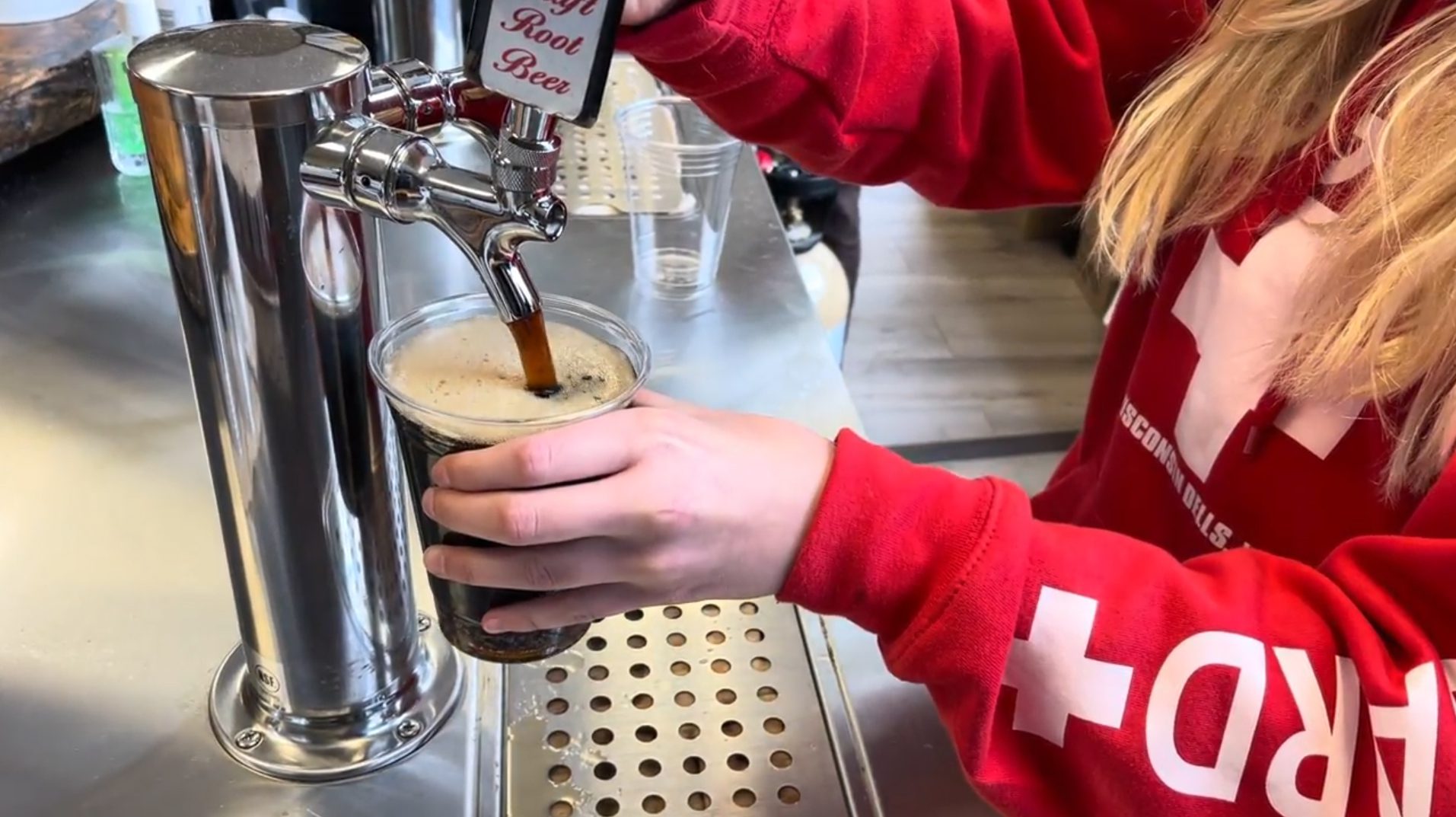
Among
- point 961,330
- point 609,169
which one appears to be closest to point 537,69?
point 609,169

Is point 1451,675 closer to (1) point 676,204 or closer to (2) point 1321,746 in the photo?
(2) point 1321,746

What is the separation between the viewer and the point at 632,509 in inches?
15.0

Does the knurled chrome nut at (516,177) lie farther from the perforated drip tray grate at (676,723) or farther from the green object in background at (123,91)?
the green object in background at (123,91)

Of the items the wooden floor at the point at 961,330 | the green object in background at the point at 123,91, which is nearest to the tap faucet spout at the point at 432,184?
the green object in background at the point at 123,91

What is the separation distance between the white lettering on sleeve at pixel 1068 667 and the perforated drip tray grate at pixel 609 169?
1.68ft

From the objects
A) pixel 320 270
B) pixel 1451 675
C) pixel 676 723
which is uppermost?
pixel 320 270

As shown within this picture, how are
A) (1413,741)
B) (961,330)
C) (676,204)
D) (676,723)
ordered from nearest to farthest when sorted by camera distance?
(1413,741) < (676,723) < (676,204) < (961,330)

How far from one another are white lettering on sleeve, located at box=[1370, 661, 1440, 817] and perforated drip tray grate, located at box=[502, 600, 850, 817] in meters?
0.21

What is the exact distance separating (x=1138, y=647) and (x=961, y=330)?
6.36 feet

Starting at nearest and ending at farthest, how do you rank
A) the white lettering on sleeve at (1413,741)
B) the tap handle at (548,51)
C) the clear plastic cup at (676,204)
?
the tap handle at (548,51) < the white lettering on sleeve at (1413,741) < the clear plastic cup at (676,204)

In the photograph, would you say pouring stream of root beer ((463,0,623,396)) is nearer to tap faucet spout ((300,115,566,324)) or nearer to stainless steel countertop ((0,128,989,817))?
tap faucet spout ((300,115,566,324))

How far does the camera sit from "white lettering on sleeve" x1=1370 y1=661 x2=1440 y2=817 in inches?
16.4

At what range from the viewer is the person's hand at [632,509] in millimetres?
367

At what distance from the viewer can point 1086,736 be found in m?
0.45
